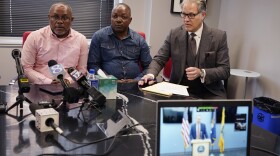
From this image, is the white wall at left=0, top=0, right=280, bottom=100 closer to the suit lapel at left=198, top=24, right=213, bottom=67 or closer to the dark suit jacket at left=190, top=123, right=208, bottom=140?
the suit lapel at left=198, top=24, right=213, bottom=67

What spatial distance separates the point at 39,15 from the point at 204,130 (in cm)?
309

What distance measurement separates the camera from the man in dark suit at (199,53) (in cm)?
232

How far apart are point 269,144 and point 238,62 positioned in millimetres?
2487

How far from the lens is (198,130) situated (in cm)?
91

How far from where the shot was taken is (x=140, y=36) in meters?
2.83

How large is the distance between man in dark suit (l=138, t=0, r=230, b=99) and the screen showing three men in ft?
4.34

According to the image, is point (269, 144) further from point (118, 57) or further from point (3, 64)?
point (3, 64)

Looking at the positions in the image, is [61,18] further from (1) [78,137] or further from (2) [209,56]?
(1) [78,137]

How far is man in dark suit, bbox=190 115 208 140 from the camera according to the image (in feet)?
2.96

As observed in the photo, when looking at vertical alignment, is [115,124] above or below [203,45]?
below

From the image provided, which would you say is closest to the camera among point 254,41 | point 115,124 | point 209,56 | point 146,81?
point 115,124

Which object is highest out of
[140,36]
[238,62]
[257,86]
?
[140,36]

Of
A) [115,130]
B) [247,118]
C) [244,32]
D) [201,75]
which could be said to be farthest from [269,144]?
[244,32]

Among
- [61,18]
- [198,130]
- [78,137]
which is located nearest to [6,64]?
[61,18]
